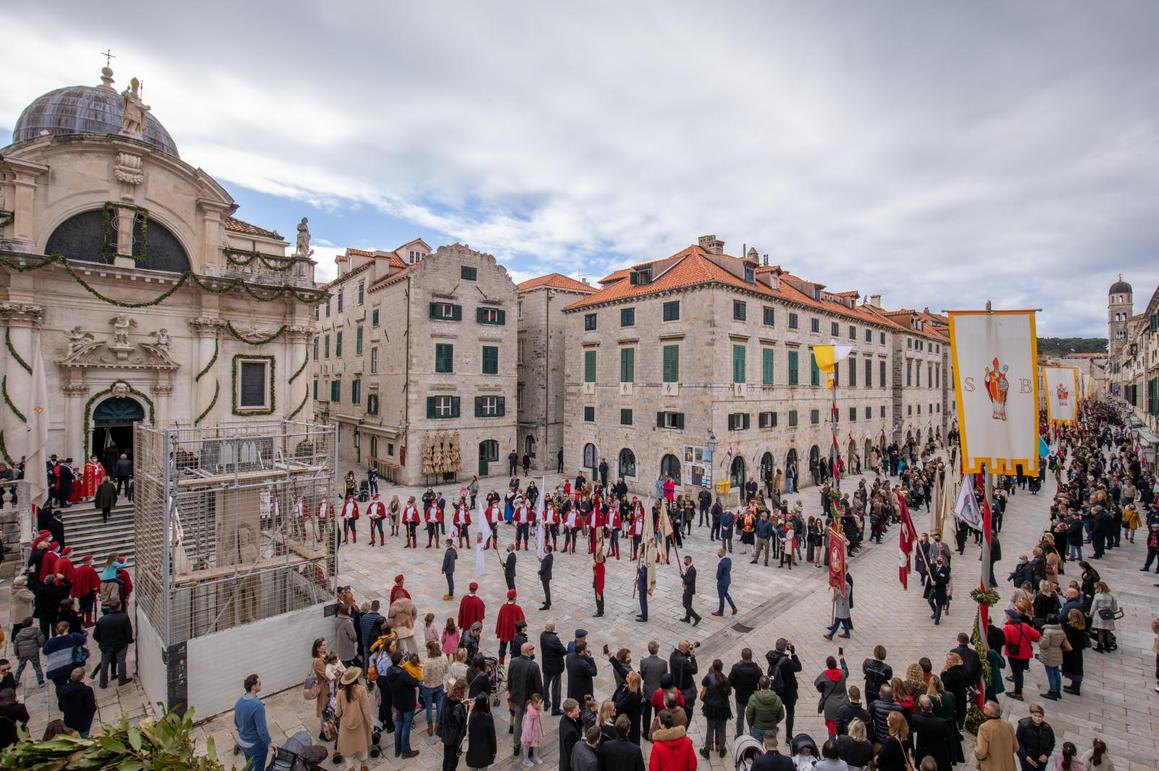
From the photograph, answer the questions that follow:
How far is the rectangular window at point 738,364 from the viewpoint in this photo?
27.1 meters

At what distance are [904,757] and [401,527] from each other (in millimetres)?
19303

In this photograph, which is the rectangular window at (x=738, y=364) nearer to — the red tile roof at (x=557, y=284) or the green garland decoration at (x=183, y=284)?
the red tile roof at (x=557, y=284)

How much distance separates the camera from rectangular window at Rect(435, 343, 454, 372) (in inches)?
1209

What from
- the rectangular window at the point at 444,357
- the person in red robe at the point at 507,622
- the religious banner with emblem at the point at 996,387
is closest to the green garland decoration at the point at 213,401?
the rectangular window at the point at 444,357

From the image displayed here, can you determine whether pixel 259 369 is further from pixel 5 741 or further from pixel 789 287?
pixel 789 287

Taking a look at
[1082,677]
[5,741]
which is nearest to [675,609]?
[1082,677]

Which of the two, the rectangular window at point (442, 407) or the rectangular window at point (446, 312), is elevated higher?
the rectangular window at point (446, 312)

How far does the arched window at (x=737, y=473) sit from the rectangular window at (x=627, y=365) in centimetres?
686

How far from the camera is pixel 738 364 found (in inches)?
1077

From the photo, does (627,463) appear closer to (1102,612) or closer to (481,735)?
(1102,612)

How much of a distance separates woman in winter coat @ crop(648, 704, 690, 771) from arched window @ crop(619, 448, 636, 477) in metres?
23.0

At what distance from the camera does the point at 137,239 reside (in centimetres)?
2038

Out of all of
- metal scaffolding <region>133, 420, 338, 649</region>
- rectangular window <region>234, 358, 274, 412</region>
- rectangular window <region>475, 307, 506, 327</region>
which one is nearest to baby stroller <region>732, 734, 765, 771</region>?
metal scaffolding <region>133, 420, 338, 649</region>

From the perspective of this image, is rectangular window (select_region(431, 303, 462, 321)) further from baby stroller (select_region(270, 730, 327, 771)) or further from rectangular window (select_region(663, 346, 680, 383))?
baby stroller (select_region(270, 730, 327, 771))
